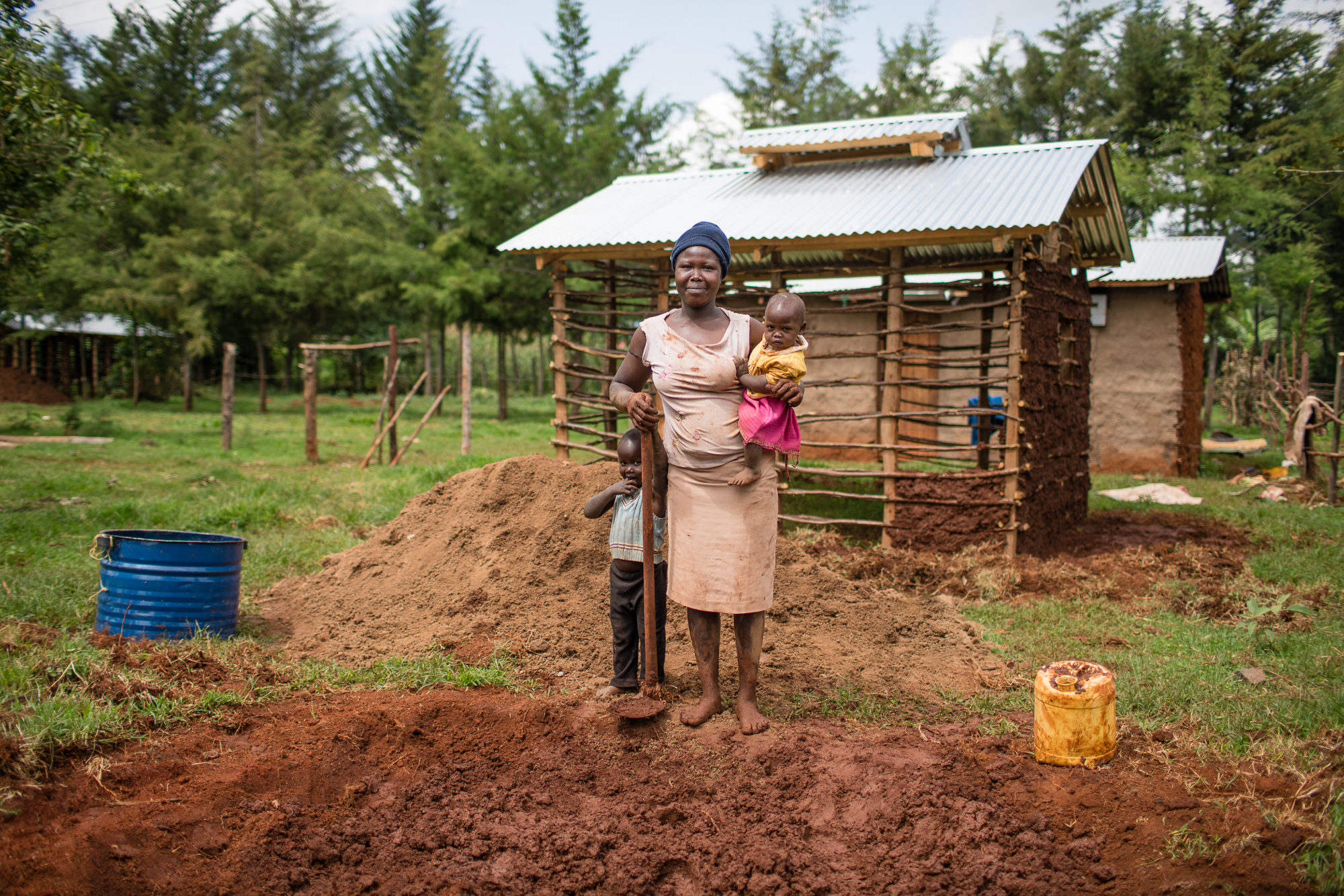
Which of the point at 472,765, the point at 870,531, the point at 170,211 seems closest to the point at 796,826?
the point at 472,765

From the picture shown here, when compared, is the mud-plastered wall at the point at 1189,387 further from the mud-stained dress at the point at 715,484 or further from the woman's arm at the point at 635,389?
the woman's arm at the point at 635,389

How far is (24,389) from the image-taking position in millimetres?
18297

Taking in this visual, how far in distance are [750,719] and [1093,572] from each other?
4350 mm

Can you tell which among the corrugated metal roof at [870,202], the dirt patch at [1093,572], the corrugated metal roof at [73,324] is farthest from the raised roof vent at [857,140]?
the corrugated metal roof at [73,324]

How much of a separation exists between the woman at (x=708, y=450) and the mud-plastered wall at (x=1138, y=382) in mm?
10930

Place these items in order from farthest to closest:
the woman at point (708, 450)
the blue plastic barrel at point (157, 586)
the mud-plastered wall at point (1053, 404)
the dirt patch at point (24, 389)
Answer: the dirt patch at point (24, 389) < the mud-plastered wall at point (1053, 404) < the blue plastic barrel at point (157, 586) < the woman at point (708, 450)

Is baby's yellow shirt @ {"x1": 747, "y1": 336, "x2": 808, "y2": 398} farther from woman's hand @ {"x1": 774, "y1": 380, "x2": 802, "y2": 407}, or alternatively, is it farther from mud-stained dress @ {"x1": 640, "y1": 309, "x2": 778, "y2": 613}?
mud-stained dress @ {"x1": 640, "y1": 309, "x2": 778, "y2": 613}

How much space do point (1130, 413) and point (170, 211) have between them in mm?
18584

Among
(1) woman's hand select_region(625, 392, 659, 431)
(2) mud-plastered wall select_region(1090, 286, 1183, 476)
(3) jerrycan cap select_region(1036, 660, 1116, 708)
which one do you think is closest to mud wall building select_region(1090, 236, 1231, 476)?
(2) mud-plastered wall select_region(1090, 286, 1183, 476)

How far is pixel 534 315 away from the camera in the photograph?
18.0 metres

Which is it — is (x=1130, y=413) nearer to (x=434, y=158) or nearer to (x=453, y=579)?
(x=453, y=579)

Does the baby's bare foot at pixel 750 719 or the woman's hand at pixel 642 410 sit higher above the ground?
the woman's hand at pixel 642 410

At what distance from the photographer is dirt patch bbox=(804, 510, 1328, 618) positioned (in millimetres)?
5945

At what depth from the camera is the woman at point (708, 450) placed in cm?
337
